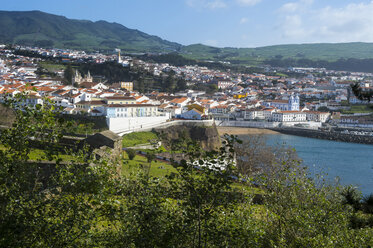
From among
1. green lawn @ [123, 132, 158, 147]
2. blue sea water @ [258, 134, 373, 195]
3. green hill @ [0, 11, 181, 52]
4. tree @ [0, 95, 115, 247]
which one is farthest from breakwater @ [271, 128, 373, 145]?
green hill @ [0, 11, 181, 52]

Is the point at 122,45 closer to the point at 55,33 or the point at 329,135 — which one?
the point at 55,33

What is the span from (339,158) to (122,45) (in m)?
135

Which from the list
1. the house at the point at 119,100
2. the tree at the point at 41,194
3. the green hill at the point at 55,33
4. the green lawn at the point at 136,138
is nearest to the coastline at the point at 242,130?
the house at the point at 119,100

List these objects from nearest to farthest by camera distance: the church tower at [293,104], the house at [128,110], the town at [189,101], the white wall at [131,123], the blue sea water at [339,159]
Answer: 1. the blue sea water at [339,159]
2. the white wall at [131,123]
3. the house at [128,110]
4. the town at [189,101]
5. the church tower at [293,104]

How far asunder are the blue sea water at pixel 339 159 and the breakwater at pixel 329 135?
145 centimetres

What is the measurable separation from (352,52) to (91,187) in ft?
592

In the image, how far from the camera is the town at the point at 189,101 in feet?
98.5

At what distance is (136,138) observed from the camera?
26.0 metres

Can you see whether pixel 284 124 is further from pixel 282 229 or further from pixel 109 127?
pixel 282 229

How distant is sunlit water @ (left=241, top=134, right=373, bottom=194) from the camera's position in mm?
21719

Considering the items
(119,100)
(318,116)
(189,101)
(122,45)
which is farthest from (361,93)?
(122,45)

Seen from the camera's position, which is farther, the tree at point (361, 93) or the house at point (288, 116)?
the house at point (288, 116)

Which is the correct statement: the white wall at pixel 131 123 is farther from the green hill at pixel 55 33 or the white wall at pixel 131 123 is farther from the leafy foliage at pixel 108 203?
the green hill at pixel 55 33

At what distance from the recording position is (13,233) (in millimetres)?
3316
